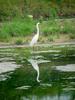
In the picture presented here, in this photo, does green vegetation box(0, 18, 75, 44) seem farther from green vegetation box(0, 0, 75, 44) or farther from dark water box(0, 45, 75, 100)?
dark water box(0, 45, 75, 100)

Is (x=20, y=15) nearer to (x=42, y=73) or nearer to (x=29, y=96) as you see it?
(x=42, y=73)

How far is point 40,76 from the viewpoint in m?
13.6

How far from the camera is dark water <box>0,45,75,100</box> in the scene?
11171 mm

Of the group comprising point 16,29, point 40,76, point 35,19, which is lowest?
point 35,19

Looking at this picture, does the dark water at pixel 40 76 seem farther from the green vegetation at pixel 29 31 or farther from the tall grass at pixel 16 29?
the tall grass at pixel 16 29

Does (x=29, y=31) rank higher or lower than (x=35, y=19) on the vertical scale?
higher

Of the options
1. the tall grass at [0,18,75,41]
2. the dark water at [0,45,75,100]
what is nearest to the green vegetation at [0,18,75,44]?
the tall grass at [0,18,75,41]

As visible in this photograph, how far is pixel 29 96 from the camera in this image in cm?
1095

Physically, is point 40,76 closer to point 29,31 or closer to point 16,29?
point 16,29

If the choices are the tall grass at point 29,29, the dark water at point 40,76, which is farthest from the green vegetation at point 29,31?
the dark water at point 40,76

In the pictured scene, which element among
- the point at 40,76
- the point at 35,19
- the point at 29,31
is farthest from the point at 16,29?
the point at 40,76

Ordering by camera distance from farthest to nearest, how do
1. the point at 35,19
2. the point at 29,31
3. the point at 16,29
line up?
the point at 35,19 → the point at 29,31 → the point at 16,29

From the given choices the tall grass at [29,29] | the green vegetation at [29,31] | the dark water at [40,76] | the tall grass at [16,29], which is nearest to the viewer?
the dark water at [40,76]

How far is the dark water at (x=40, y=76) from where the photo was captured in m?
11.2
